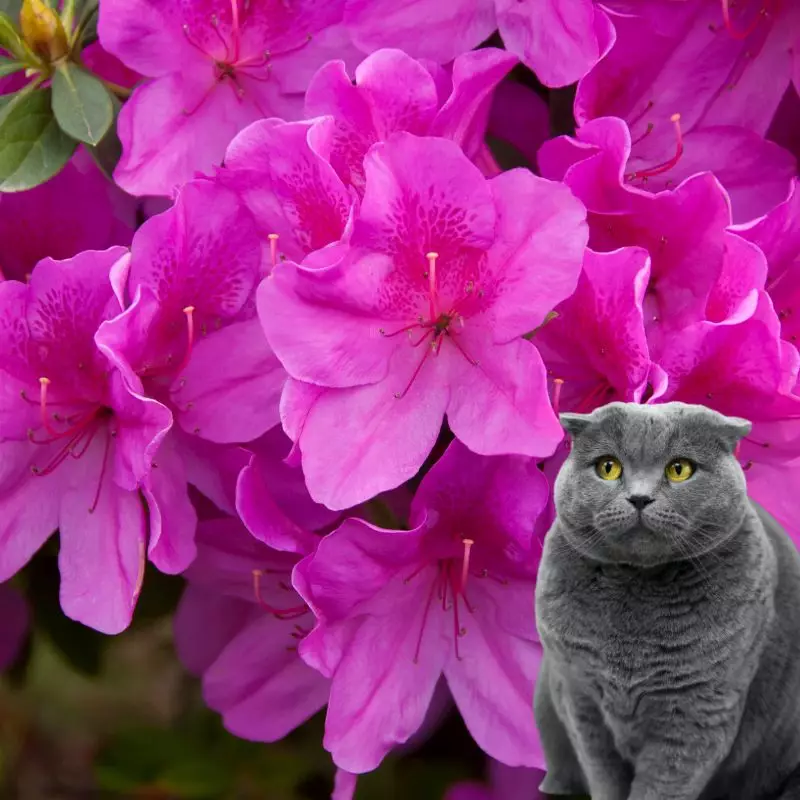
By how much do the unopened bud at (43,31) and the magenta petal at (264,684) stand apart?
435 mm

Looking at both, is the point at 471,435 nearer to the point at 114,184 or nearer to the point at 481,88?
the point at 481,88

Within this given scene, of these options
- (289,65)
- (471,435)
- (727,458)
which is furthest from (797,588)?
(289,65)

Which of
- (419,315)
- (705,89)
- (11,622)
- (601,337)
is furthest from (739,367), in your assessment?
(11,622)

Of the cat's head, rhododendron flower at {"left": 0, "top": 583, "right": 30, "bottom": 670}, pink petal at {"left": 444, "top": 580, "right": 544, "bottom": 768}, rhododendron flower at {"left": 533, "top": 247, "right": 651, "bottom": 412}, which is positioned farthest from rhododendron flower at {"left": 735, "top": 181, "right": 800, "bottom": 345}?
rhododendron flower at {"left": 0, "top": 583, "right": 30, "bottom": 670}

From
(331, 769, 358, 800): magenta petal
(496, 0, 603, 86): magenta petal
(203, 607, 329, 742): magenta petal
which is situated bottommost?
(203, 607, 329, 742): magenta petal

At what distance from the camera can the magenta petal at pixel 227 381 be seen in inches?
37.4

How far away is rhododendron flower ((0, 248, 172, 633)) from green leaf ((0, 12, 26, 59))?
165 mm

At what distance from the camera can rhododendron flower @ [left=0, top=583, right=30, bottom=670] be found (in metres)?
1.35

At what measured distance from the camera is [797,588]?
1.99 ft

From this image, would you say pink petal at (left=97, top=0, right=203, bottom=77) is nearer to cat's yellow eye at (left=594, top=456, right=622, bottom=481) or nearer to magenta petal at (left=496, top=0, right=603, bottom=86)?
magenta petal at (left=496, top=0, right=603, bottom=86)

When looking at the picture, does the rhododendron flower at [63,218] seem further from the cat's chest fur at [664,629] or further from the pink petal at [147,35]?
the cat's chest fur at [664,629]

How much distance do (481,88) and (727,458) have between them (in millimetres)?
406

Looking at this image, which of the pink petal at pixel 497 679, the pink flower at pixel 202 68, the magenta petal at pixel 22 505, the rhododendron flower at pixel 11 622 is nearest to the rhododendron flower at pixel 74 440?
the magenta petal at pixel 22 505

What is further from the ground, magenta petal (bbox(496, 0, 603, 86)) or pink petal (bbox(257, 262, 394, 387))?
magenta petal (bbox(496, 0, 603, 86))
